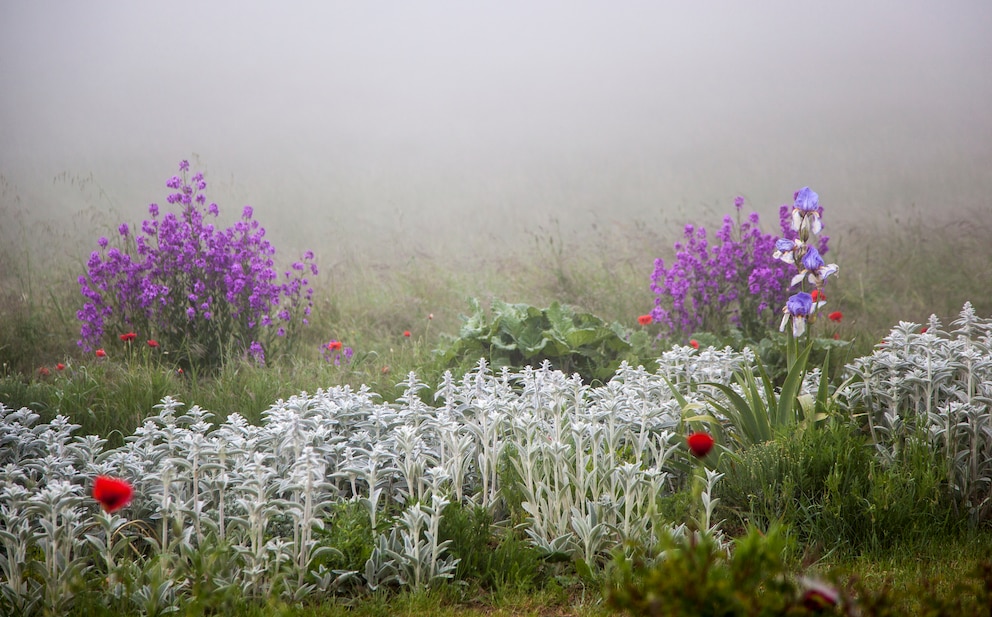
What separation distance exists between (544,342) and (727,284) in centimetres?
175

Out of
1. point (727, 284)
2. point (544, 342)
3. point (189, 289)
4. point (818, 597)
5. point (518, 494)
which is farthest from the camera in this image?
point (727, 284)

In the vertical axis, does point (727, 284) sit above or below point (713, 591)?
above

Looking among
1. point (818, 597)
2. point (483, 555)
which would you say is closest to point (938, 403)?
point (483, 555)

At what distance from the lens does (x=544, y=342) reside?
4473 mm

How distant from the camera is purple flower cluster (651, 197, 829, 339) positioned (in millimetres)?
5340

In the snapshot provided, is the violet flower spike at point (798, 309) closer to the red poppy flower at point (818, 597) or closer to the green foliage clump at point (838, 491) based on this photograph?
the green foliage clump at point (838, 491)

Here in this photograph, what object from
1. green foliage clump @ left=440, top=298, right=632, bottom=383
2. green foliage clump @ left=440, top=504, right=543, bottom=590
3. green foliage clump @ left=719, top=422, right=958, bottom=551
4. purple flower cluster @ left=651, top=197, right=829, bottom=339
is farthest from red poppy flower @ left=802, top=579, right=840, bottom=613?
purple flower cluster @ left=651, top=197, right=829, bottom=339

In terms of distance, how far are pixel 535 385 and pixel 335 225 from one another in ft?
29.2

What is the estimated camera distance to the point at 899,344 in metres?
3.30

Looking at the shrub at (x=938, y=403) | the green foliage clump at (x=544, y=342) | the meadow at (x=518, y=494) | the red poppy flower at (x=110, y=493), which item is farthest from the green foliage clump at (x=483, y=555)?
the green foliage clump at (x=544, y=342)

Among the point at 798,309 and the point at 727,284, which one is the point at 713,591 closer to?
the point at 798,309

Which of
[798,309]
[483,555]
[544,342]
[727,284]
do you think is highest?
[727,284]

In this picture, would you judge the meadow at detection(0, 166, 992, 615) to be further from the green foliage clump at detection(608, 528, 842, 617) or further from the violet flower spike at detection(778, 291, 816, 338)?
the violet flower spike at detection(778, 291, 816, 338)

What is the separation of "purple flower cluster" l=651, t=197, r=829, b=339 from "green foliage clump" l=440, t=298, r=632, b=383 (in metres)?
0.90
